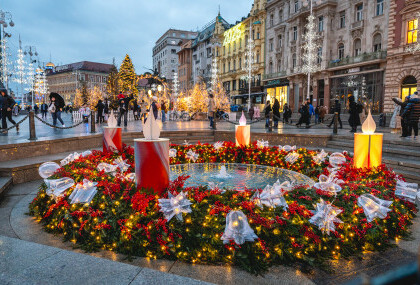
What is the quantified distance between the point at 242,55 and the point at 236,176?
47.3 meters

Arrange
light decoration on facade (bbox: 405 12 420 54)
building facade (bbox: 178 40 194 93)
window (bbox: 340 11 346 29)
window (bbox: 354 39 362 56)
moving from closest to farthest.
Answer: light decoration on facade (bbox: 405 12 420 54)
window (bbox: 354 39 362 56)
window (bbox: 340 11 346 29)
building facade (bbox: 178 40 194 93)

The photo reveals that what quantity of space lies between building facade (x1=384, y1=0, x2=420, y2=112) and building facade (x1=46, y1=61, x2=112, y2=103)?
93.4 m

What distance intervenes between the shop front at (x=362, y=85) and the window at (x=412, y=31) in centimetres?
346

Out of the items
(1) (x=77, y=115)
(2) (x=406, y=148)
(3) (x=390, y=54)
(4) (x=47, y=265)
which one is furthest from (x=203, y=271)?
(3) (x=390, y=54)

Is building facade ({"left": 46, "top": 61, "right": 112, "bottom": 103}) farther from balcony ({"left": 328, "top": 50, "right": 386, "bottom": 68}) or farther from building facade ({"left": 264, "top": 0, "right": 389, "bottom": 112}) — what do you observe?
balcony ({"left": 328, "top": 50, "right": 386, "bottom": 68})

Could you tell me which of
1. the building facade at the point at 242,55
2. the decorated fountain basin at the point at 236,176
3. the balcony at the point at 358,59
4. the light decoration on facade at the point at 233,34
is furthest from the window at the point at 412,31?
the light decoration on facade at the point at 233,34

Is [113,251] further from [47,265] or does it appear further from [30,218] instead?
[30,218]

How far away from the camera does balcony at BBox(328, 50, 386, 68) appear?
26305 millimetres

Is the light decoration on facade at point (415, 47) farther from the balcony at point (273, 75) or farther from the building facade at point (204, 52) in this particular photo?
the building facade at point (204, 52)

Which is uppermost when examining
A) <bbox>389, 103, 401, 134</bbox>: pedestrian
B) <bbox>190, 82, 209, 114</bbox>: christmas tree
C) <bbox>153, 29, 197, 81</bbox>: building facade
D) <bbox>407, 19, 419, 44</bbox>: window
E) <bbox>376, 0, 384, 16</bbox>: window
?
<bbox>153, 29, 197, 81</bbox>: building facade

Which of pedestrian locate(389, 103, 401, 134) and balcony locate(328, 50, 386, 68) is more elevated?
balcony locate(328, 50, 386, 68)

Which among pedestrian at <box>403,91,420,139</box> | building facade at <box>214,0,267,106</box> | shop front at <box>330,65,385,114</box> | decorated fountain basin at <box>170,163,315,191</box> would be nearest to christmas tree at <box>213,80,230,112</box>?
building facade at <box>214,0,267,106</box>

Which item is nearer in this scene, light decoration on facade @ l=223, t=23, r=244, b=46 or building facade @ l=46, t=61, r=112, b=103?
light decoration on facade @ l=223, t=23, r=244, b=46

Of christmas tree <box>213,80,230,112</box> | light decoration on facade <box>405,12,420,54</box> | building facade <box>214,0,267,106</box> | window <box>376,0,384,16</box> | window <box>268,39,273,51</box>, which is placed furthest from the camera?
building facade <box>214,0,267,106</box>
